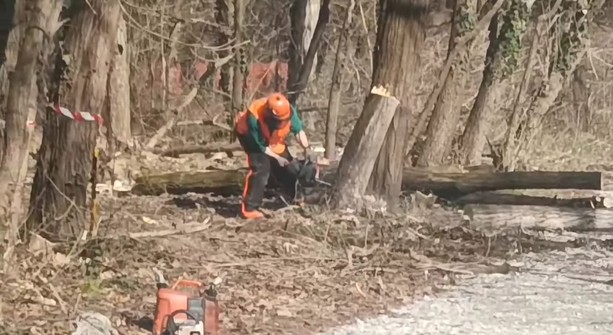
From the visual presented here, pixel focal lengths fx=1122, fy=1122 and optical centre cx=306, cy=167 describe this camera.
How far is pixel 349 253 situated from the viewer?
384 inches

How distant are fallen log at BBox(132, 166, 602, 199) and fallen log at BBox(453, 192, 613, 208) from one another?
9 centimetres

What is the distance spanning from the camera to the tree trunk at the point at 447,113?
16219mm

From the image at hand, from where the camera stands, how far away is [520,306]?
817 cm

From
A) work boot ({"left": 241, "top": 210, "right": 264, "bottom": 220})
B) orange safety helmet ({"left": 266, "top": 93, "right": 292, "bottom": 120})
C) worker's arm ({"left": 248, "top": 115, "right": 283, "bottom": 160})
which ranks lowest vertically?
work boot ({"left": 241, "top": 210, "right": 264, "bottom": 220})

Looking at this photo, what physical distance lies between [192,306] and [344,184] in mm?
5263

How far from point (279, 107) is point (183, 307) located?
4880mm

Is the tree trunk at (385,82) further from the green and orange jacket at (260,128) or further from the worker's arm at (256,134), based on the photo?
the worker's arm at (256,134)

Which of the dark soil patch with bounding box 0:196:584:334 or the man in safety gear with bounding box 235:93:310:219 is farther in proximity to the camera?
the man in safety gear with bounding box 235:93:310:219

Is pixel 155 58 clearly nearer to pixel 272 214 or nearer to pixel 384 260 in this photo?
pixel 272 214

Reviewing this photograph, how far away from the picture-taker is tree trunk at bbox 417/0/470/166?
16219 millimetres

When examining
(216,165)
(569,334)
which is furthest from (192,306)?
(216,165)

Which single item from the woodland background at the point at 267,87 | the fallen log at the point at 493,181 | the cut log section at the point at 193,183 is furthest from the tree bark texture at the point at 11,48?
the fallen log at the point at 493,181

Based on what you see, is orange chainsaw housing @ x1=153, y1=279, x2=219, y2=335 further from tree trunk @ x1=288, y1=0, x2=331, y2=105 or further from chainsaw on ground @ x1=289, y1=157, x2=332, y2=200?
Result: tree trunk @ x1=288, y1=0, x2=331, y2=105

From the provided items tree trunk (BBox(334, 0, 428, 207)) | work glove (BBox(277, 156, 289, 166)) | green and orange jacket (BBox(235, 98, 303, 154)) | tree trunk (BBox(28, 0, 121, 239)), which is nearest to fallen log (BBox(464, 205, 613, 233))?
tree trunk (BBox(334, 0, 428, 207))
